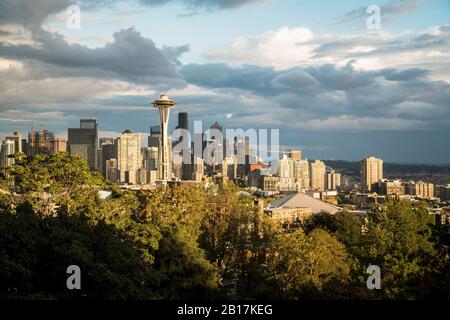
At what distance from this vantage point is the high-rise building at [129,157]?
3370 inches

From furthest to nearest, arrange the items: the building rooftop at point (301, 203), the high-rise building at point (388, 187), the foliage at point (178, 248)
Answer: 1. the high-rise building at point (388, 187)
2. the building rooftop at point (301, 203)
3. the foliage at point (178, 248)

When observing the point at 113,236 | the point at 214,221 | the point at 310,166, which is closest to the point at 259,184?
the point at 310,166

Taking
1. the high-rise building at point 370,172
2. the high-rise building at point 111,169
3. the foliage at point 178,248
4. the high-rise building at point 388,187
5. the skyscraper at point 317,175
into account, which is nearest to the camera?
the foliage at point 178,248

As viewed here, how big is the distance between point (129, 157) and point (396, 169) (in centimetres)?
7483

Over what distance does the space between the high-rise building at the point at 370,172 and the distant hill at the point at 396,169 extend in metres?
9.51

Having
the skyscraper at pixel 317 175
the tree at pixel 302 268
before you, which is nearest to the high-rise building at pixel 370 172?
the skyscraper at pixel 317 175

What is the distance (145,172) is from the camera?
9156cm

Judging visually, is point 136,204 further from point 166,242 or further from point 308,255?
point 308,255

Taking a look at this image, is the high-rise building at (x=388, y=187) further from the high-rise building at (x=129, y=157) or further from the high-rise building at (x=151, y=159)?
the high-rise building at (x=129, y=157)

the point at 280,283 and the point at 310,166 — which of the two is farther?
the point at 310,166

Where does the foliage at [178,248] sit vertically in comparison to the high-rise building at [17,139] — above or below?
below

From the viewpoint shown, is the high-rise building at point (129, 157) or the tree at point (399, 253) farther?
the high-rise building at point (129, 157)

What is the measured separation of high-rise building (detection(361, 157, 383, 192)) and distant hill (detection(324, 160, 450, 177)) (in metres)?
9.51
